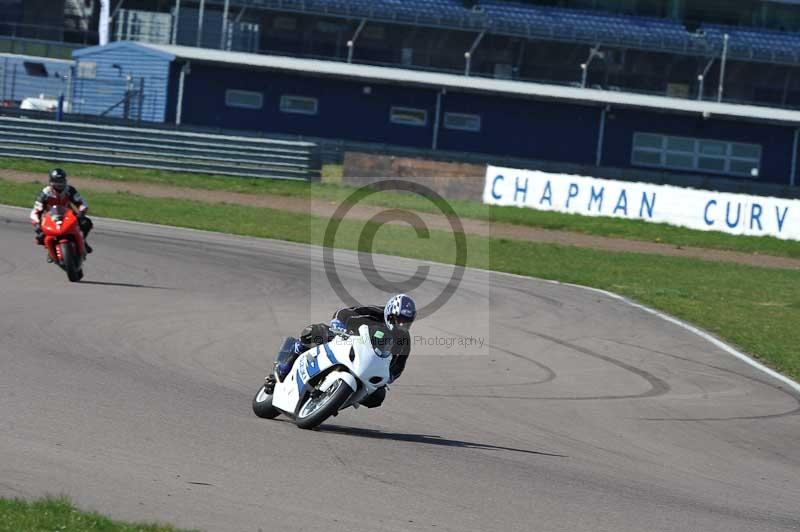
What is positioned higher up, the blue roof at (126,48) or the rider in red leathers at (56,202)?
the blue roof at (126,48)

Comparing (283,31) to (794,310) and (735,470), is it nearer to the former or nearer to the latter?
(794,310)

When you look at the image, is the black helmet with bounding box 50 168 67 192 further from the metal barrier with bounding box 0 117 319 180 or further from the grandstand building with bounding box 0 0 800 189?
the grandstand building with bounding box 0 0 800 189

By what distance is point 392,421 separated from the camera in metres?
9.90

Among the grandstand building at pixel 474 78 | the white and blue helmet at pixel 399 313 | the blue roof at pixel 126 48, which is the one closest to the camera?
the white and blue helmet at pixel 399 313

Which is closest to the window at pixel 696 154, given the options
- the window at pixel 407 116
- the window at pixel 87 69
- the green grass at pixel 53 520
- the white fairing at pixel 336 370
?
the window at pixel 407 116

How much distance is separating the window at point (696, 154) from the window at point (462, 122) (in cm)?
643

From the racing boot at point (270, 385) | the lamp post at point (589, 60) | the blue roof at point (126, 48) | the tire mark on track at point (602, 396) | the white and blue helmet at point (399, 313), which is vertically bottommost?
the tire mark on track at point (602, 396)

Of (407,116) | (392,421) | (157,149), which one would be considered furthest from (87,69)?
(392,421)

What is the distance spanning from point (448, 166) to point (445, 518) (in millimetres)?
28964

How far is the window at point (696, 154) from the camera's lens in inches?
1973

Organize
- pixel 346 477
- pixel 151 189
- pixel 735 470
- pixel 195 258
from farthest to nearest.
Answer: pixel 151 189, pixel 195 258, pixel 735 470, pixel 346 477

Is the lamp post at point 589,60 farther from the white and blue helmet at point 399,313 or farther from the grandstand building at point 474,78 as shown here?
the white and blue helmet at point 399,313

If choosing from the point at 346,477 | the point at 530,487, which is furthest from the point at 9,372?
the point at 530,487

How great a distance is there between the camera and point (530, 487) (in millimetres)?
7848
